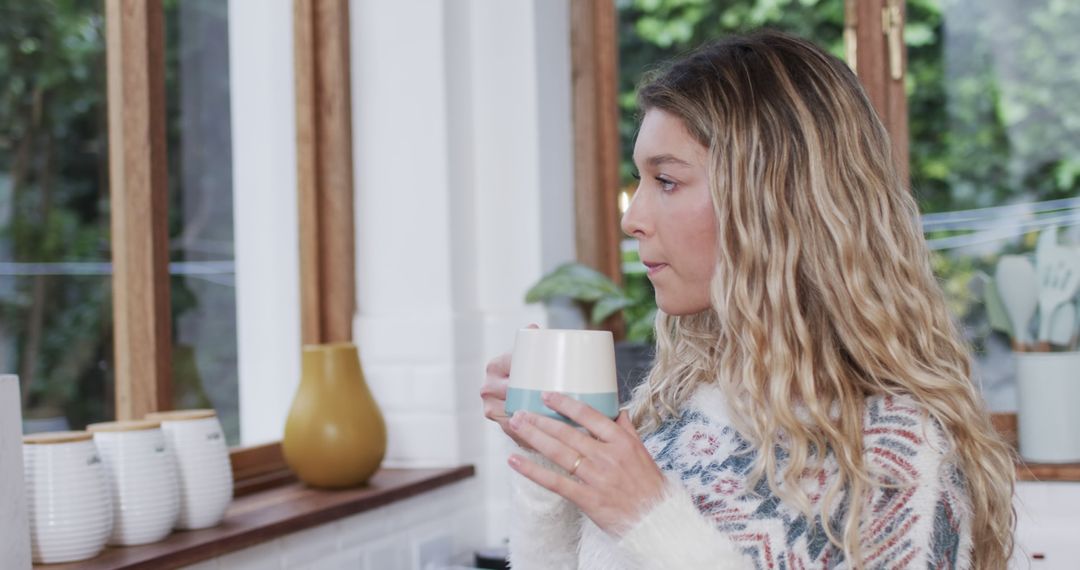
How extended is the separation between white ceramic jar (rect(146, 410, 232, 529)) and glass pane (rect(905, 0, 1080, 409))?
1.60 m

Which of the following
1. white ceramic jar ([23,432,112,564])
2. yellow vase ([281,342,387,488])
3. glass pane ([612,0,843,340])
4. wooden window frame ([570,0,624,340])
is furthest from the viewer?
wooden window frame ([570,0,624,340])

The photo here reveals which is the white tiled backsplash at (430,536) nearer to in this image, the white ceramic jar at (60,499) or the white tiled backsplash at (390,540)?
the white tiled backsplash at (390,540)

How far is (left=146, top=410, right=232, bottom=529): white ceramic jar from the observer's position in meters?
1.71

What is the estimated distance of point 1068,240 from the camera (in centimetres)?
234

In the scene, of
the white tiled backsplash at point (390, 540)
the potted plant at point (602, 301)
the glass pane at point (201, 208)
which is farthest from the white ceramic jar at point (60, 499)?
the potted plant at point (602, 301)

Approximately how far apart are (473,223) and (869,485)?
1.55m

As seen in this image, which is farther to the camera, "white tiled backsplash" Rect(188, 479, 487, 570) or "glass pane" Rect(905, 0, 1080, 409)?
"glass pane" Rect(905, 0, 1080, 409)

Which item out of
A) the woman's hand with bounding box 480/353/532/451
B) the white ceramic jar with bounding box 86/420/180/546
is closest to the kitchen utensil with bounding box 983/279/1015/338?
the woman's hand with bounding box 480/353/532/451

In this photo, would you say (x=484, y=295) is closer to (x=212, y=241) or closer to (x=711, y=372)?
(x=212, y=241)

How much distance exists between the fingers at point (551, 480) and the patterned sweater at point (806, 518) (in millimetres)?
66

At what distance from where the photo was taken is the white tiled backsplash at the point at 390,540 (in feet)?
5.98

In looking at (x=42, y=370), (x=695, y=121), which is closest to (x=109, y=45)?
(x=42, y=370)

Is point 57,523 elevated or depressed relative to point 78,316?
depressed

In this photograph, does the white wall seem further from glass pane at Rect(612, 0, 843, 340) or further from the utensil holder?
the utensil holder
